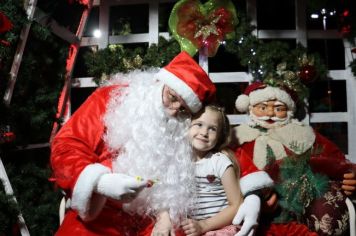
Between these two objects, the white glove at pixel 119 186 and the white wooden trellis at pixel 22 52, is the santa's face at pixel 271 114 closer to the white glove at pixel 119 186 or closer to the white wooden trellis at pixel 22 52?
the white glove at pixel 119 186

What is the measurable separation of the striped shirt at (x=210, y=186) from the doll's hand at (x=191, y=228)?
0.38 ft

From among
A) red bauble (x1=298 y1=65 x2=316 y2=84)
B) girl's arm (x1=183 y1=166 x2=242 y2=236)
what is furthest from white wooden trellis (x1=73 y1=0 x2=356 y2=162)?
girl's arm (x1=183 y1=166 x2=242 y2=236)

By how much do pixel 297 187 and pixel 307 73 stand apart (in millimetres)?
1026

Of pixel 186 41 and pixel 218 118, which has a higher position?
pixel 186 41

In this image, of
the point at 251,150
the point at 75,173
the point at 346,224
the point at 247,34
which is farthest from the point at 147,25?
the point at 346,224

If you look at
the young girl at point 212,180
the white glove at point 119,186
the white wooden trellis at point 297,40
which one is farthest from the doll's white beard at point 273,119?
the white glove at point 119,186

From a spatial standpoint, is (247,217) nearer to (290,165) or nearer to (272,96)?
(290,165)

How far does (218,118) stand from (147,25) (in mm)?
1601

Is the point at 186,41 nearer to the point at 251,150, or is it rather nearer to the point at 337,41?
the point at 251,150

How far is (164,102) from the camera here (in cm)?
178

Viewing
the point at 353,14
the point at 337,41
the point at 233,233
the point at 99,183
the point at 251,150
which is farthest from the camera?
the point at 337,41

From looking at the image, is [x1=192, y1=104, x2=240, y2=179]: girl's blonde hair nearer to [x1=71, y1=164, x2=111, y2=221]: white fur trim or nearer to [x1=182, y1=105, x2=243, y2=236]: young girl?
[x1=182, y1=105, x2=243, y2=236]: young girl

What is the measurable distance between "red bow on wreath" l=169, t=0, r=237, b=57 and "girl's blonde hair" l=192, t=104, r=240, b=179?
1.00 metres

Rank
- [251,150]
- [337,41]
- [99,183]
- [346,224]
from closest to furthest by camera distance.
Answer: [99,183]
[346,224]
[251,150]
[337,41]
